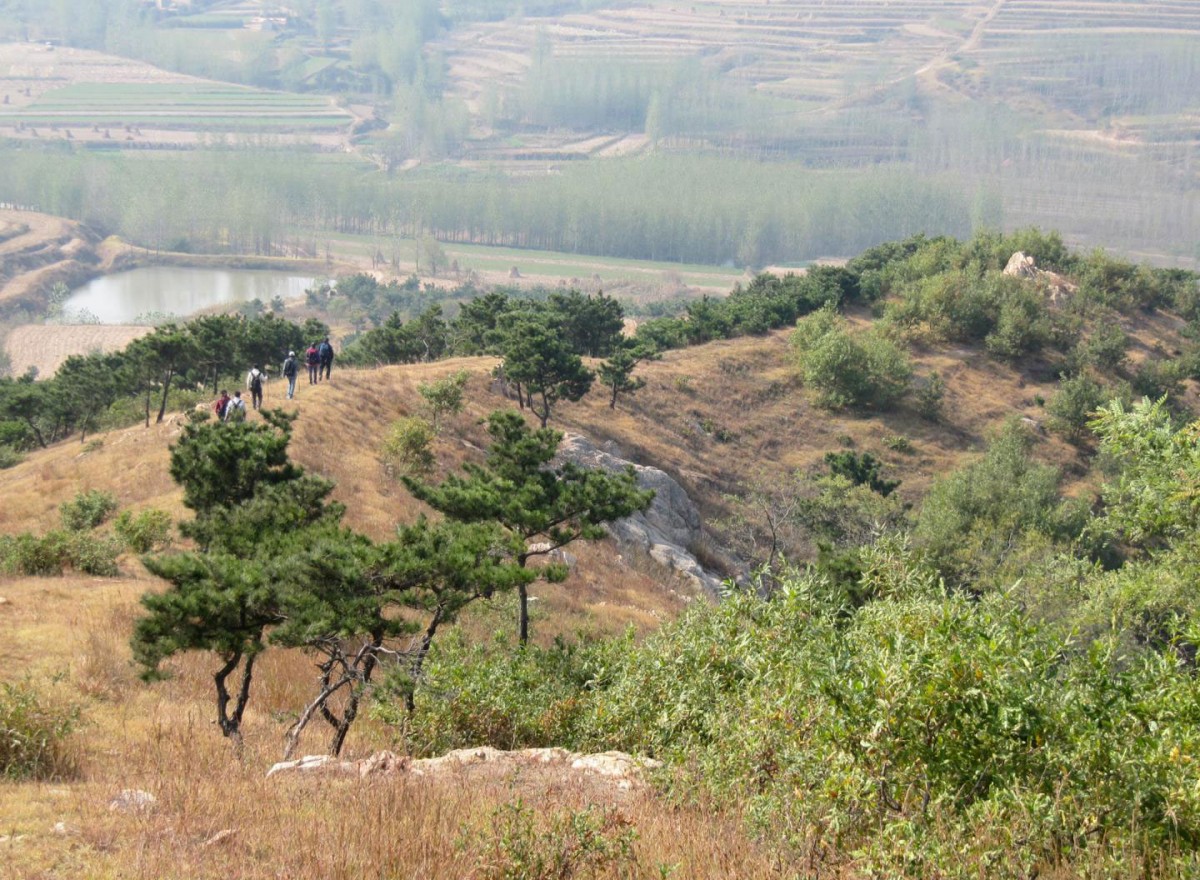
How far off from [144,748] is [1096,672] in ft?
26.7

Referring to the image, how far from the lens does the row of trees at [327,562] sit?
428 inches

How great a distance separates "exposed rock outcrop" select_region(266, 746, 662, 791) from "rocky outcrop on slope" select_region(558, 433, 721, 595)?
19.0 m

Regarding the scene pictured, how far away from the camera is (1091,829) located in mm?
6086

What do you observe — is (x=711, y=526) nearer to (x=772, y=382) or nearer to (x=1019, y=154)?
(x=772, y=382)

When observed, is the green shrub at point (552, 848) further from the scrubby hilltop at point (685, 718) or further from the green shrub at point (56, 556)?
the green shrub at point (56, 556)

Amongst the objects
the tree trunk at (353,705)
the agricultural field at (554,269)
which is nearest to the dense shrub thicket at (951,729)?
the tree trunk at (353,705)

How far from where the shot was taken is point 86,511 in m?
22.8

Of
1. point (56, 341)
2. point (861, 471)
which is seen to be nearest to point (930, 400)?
point (861, 471)

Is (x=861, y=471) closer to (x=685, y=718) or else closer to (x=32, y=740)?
(x=685, y=718)

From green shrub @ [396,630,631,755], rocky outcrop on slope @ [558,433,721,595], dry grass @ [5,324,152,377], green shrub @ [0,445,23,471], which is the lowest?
dry grass @ [5,324,152,377]

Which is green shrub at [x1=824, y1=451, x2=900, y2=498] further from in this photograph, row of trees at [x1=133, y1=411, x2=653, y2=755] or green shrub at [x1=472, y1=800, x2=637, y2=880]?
green shrub at [x1=472, y1=800, x2=637, y2=880]

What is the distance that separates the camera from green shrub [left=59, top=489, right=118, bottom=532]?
885 inches

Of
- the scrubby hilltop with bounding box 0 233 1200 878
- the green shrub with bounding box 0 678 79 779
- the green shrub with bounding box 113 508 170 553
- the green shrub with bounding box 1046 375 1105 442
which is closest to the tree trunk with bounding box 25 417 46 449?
the scrubby hilltop with bounding box 0 233 1200 878

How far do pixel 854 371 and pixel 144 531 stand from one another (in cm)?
3860
